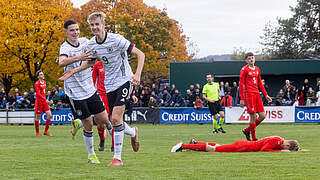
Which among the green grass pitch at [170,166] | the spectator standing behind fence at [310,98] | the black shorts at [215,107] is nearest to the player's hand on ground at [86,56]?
the green grass pitch at [170,166]

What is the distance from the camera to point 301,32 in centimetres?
6706

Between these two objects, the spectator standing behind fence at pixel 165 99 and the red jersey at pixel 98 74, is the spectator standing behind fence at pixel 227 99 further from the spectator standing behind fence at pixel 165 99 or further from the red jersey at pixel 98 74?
the red jersey at pixel 98 74

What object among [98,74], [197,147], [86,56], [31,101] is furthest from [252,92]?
[31,101]

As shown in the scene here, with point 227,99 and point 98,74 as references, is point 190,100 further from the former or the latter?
point 98,74

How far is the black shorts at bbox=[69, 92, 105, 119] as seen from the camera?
9.20 meters

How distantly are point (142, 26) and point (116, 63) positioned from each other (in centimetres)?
4455

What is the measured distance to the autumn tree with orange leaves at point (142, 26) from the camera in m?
51.5

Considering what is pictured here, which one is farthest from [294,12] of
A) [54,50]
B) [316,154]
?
[316,154]

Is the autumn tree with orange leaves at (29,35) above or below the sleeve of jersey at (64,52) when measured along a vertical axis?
above

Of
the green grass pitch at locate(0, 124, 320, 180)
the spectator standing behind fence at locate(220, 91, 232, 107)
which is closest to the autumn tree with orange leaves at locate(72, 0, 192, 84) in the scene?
the spectator standing behind fence at locate(220, 91, 232, 107)

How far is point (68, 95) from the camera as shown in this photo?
9.47 m

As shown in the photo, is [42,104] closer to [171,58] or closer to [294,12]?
[171,58]

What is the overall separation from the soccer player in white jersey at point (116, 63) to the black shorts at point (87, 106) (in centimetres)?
43

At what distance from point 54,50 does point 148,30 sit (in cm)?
1034
